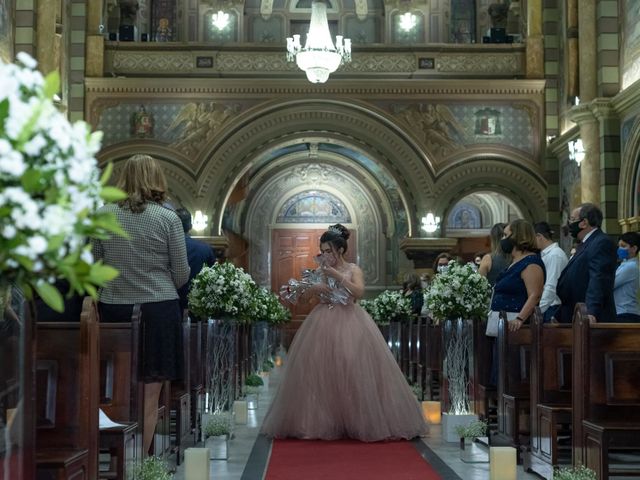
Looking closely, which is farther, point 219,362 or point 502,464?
point 219,362

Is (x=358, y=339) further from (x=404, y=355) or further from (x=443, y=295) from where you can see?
(x=404, y=355)

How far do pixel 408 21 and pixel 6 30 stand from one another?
9685mm

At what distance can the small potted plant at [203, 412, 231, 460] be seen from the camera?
24.5 feet

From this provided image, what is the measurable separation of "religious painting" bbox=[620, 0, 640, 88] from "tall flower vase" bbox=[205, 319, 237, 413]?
9.18 metres

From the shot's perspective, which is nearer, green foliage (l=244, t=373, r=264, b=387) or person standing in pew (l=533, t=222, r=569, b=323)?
person standing in pew (l=533, t=222, r=569, b=323)

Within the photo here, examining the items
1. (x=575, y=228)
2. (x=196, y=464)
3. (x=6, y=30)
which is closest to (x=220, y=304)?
(x=575, y=228)

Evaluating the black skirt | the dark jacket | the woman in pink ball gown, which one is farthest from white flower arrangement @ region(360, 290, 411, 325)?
the black skirt

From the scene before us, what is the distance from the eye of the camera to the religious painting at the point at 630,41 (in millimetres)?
15891

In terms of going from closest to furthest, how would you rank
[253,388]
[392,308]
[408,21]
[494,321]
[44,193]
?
1. [44,193]
2. [494,321]
3. [253,388]
4. [392,308]
5. [408,21]

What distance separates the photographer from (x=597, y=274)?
271 inches

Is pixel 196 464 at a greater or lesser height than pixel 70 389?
lesser

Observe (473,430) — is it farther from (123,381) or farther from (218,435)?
(123,381)

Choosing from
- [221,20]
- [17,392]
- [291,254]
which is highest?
[221,20]

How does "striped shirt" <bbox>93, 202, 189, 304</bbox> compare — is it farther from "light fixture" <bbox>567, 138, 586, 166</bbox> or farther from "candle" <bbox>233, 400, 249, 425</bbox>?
"light fixture" <bbox>567, 138, 586, 166</bbox>
